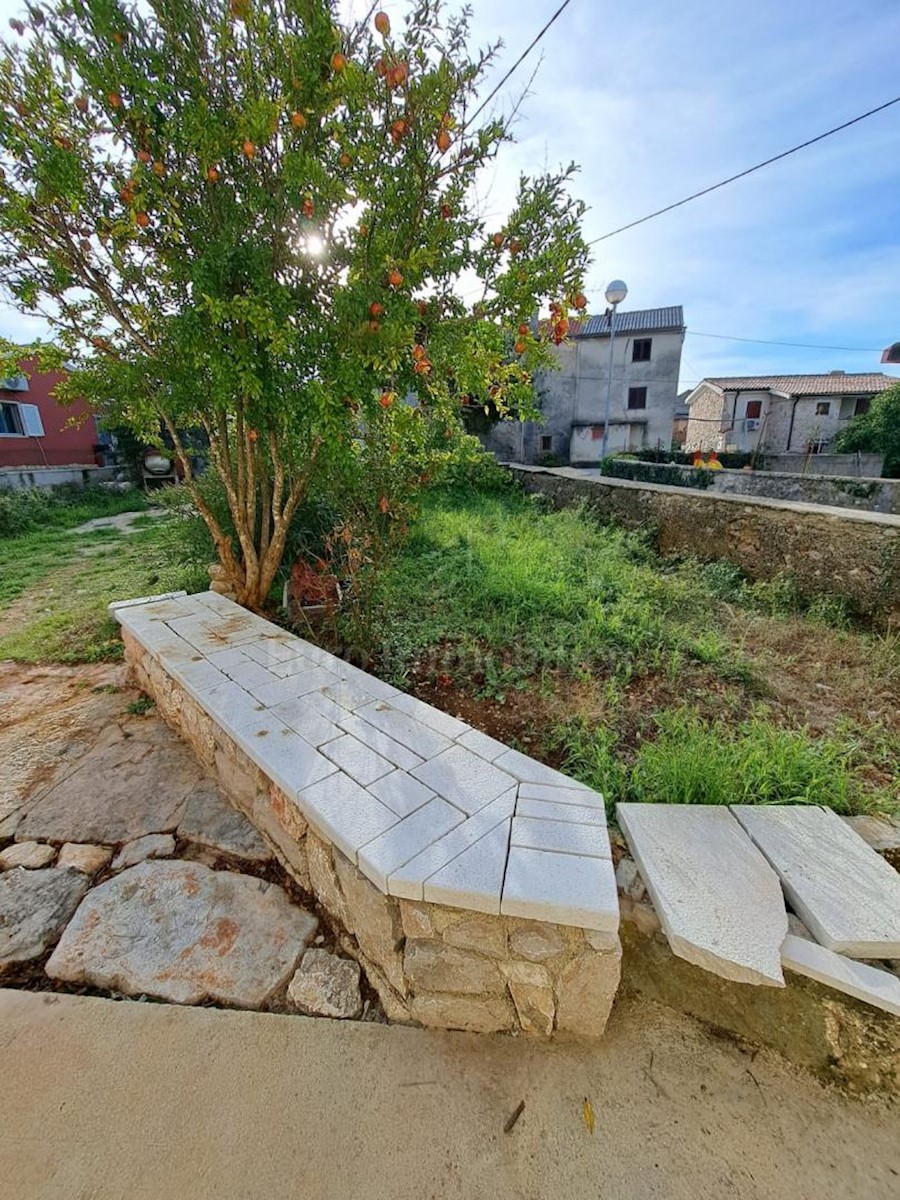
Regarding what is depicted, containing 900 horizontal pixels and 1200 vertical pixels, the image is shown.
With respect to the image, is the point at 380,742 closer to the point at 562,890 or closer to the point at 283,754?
the point at 283,754

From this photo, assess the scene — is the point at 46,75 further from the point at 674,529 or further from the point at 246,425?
the point at 674,529

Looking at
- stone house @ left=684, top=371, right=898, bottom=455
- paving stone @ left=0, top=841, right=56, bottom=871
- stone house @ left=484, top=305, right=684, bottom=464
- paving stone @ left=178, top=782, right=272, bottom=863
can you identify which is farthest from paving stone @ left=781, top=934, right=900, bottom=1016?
stone house @ left=684, top=371, right=898, bottom=455

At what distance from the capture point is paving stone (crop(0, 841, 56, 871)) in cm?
185

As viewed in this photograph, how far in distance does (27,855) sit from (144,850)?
43 cm

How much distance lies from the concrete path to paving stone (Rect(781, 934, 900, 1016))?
26 centimetres

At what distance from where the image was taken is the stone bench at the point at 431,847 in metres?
1.24

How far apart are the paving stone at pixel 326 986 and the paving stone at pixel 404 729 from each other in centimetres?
62

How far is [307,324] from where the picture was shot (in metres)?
2.40

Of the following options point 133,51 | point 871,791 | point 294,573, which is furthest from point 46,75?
point 871,791

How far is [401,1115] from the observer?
1184mm

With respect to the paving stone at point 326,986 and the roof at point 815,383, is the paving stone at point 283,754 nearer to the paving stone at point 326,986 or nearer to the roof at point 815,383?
the paving stone at point 326,986

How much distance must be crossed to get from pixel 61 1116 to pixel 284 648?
1749mm

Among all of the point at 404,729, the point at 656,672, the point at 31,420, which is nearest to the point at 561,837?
the point at 404,729

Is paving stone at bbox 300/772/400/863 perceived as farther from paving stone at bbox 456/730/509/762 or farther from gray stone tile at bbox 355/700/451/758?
paving stone at bbox 456/730/509/762
